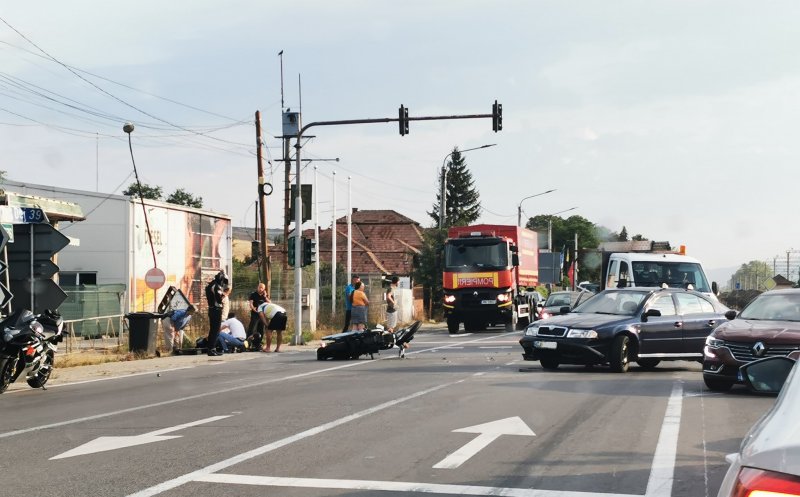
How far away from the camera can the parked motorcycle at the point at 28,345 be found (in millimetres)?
14719

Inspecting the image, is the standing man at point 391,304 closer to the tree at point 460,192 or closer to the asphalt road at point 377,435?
the asphalt road at point 377,435

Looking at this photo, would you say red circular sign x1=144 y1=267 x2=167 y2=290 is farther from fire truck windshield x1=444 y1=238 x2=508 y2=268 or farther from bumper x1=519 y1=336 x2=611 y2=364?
bumper x1=519 y1=336 x2=611 y2=364

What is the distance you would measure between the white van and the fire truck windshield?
40.3 feet

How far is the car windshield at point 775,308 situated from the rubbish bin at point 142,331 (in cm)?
→ 1376

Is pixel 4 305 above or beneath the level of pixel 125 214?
beneath

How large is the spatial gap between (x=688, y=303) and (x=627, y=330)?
2084 millimetres

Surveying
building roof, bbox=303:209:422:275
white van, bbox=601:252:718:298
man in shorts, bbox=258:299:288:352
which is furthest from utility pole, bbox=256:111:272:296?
building roof, bbox=303:209:422:275

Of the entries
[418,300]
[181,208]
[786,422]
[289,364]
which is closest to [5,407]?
[289,364]

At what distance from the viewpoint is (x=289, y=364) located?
21156 millimetres

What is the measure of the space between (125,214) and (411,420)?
29359mm

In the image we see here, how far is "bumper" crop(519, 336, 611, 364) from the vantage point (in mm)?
17484

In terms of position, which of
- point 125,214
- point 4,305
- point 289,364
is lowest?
point 289,364

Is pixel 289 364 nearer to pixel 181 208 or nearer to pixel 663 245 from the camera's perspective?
pixel 663 245

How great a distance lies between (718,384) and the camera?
Result: 47.2ft
